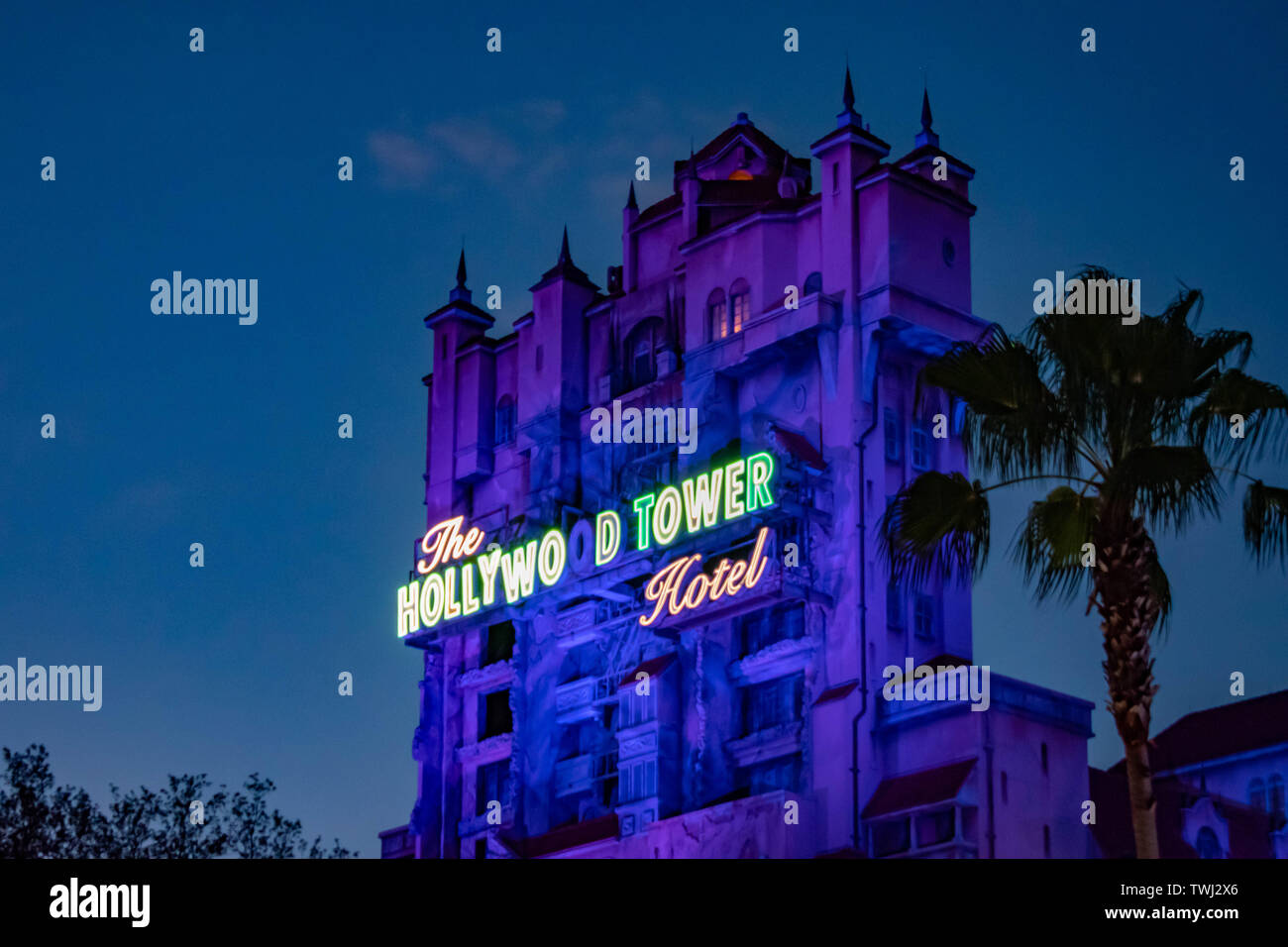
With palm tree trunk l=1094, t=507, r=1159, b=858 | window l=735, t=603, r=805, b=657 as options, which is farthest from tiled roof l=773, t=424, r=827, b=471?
palm tree trunk l=1094, t=507, r=1159, b=858

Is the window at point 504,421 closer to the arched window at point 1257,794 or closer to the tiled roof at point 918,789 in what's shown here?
the tiled roof at point 918,789

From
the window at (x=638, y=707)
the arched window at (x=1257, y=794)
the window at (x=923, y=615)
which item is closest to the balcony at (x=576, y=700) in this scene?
the window at (x=638, y=707)

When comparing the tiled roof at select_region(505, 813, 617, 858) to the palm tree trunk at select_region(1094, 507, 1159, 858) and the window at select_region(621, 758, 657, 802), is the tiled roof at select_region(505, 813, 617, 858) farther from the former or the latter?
the palm tree trunk at select_region(1094, 507, 1159, 858)

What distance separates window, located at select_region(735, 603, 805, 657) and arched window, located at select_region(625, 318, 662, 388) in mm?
9197

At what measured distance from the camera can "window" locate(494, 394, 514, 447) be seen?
68.7m

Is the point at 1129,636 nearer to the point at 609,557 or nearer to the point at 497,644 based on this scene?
the point at 609,557

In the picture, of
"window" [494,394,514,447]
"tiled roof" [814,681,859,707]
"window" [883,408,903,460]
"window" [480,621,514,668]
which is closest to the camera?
"tiled roof" [814,681,859,707]

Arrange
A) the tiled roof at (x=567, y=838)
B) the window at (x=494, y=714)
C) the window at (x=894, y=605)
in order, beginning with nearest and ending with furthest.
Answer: the window at (x=894, y=605) → the tiled roof at (x=567, y=838) → the window at (x=494, y=714)

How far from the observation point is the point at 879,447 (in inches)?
2215

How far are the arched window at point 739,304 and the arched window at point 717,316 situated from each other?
0.20 metres

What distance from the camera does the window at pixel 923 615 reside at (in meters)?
55.9

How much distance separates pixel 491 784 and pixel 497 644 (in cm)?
434
